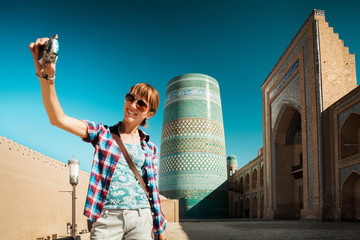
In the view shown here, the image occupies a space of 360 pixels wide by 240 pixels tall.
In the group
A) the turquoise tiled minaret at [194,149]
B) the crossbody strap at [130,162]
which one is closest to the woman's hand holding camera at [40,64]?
the crossbody strap at [130,162]

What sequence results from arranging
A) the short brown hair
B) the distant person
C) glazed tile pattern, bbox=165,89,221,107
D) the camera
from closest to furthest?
the camera → the distant person → the short brown hair → glazed tile pattern, bbox=165,89,221,107

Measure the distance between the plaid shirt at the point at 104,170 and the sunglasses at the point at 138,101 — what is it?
0.38 ft

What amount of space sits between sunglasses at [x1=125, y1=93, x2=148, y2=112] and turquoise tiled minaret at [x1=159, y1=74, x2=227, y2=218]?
717 inches

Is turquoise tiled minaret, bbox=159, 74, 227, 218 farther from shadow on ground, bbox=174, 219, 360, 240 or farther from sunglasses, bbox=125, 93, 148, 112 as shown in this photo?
sunglasses, bbox=125, 93, 148, 112

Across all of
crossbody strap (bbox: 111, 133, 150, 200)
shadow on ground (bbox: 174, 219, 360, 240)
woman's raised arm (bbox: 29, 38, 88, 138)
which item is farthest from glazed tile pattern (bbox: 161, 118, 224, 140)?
woman's raised arm (bbox: 29, 38, 88, 138)

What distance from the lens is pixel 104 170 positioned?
1363 mm

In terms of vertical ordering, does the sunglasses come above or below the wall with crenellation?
above

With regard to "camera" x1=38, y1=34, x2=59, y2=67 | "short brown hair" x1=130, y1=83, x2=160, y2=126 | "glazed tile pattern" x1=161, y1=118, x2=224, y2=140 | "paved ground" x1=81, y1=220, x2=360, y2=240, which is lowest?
"paved ground" x1=81, y1=220, x2=360, y2=240

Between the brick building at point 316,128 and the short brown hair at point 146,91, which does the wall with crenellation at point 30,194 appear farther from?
the short brown hair at point 146,91

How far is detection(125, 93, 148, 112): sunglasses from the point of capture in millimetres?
1506

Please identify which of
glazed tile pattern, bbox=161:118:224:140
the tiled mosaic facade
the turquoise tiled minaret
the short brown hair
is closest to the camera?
the short brown hair

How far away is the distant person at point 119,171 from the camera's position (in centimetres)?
128

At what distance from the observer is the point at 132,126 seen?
1532 millimetres

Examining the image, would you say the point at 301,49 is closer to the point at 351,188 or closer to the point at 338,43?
the point at 338,43
